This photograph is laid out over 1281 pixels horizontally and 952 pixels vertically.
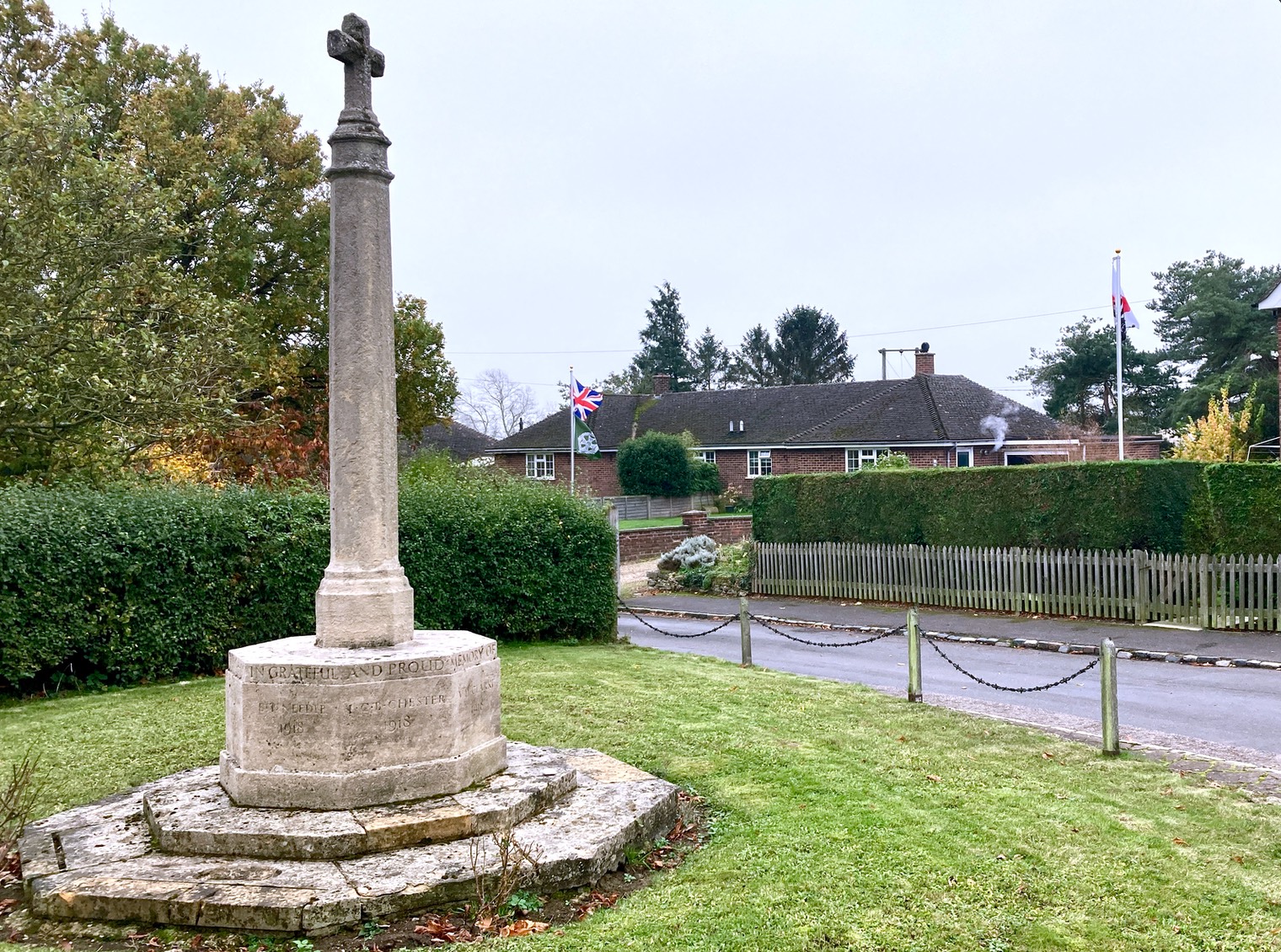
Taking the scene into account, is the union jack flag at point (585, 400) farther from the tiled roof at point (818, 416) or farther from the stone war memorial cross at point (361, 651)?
the stone war memorial cross at point (361, 651)

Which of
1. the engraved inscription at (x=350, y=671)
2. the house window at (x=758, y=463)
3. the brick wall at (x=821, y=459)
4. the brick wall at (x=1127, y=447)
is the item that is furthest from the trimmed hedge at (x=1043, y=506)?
the brick wall at (x=1127, y=447)

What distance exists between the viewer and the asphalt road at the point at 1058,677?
10.6 metres

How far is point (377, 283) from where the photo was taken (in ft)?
22.6

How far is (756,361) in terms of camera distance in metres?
80.7

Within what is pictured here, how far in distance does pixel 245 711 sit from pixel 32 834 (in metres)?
1.49

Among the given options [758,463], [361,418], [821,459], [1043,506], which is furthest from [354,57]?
[758,463]

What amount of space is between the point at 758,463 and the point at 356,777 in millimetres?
40559

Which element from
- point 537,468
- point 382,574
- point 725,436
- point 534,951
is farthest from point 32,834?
point 537,468

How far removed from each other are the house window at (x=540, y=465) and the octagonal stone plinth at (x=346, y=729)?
4601cm

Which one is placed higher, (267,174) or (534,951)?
(267,174)

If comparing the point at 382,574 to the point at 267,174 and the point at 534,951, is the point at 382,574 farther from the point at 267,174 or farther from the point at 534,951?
the point at 267,174


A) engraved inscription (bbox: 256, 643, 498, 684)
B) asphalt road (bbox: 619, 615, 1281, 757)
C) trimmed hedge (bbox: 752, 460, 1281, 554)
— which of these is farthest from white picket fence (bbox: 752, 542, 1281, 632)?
engraved inscription (bbox: 256, 643, 498, 684)

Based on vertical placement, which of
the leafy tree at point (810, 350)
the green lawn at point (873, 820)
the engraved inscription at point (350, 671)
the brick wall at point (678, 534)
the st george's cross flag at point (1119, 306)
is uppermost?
the leafy tree at point (810, 350)

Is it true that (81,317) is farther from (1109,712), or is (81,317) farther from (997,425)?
(997,425)
